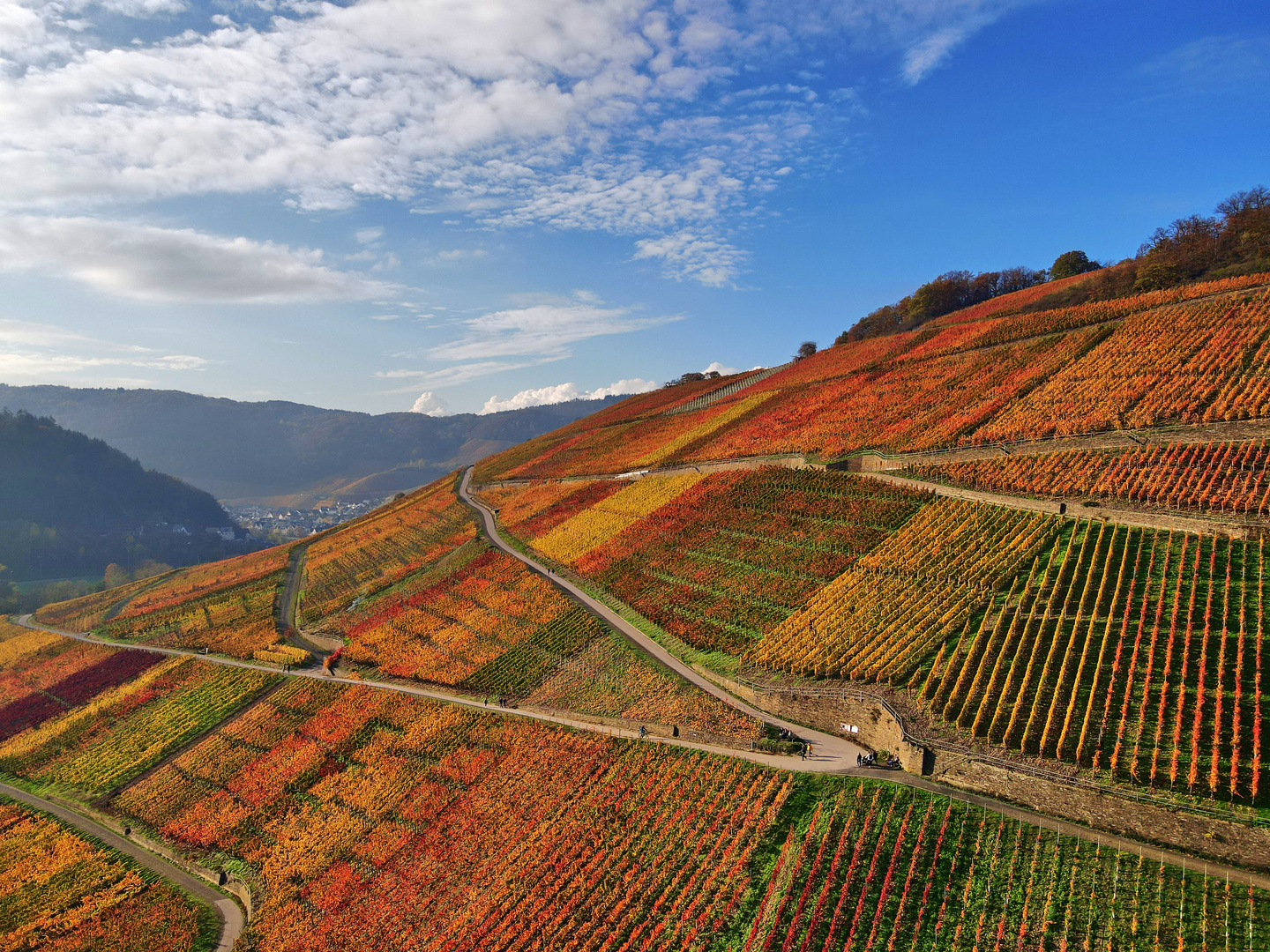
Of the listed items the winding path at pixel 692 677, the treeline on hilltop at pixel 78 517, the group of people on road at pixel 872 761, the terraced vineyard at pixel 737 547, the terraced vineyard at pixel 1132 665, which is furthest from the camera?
the treeline on hilltop at pixel 78 517

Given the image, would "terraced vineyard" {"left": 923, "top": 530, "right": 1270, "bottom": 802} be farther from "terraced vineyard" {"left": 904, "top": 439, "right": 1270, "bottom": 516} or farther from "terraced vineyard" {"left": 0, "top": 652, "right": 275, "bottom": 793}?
"terraced vineyard" {"left": 0, "top": 652, "right": 275, "bottom": 793}

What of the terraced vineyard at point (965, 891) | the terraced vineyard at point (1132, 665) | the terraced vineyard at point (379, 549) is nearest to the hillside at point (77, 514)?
the terraced vineyard at point (379, 549)

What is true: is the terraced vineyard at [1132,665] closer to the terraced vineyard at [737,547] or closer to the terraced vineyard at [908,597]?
the terraced vineyard at [908,597]

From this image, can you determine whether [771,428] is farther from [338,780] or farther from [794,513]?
[338,780]

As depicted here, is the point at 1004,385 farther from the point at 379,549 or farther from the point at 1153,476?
the point at 379,549

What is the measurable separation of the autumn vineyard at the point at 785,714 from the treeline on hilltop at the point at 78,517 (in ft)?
384

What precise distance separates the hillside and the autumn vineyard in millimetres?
119035

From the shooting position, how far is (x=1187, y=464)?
33875 mm

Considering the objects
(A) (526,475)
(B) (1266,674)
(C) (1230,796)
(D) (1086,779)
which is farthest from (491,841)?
(A) (526,475)

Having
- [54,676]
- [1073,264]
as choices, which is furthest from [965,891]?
[1073,264]

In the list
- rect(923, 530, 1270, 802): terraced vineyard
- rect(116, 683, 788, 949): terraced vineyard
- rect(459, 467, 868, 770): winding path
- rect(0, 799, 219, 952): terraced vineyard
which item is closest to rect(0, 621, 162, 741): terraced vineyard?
rect(0, 799, 219, 952): terraced vineyard

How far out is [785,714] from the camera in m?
29.0

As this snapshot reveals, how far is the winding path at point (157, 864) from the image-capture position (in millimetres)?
29459

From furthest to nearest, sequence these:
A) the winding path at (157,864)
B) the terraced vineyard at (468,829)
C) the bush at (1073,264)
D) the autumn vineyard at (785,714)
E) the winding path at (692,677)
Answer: the bush at (1073,264), the winding path at (157,864), the winding path at (692,677), the terraced vineyard at (468,829), the autumn vineyard at (785,714)
